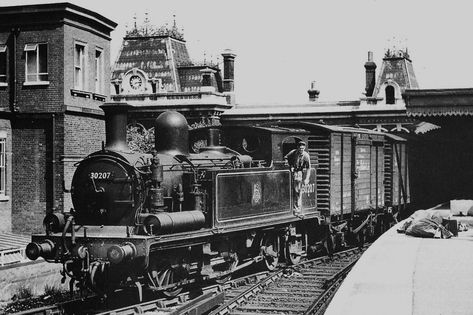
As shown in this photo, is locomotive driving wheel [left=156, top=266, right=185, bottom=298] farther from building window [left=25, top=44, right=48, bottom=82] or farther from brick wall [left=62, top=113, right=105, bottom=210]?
building window [left=25, top=44, right=48, bottom=82]

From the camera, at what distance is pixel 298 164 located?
13.3 metres

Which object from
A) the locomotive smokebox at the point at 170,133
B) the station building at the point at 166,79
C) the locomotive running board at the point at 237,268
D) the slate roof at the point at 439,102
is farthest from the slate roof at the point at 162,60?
the locomotive smokebox at the point at 170,133

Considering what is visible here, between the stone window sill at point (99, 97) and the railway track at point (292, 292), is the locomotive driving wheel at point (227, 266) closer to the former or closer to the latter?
the railway track at point (292, 292)

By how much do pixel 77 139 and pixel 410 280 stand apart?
13.3 meters

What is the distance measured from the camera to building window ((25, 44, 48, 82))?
20.2m

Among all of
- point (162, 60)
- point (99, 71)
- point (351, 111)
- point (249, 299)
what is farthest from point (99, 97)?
point (162, 60)

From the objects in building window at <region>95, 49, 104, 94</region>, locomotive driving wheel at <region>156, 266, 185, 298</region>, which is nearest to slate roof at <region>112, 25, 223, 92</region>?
building window at <region>95, 49, 104, 94</region>

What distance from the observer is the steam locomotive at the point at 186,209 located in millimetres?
9469

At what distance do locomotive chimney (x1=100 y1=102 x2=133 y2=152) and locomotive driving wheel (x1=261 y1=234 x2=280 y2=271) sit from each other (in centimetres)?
366

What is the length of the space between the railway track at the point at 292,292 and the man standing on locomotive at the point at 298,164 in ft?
4.44

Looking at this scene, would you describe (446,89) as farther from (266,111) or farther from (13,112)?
(266,111)

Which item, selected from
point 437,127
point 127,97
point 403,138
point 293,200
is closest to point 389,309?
point 293,200

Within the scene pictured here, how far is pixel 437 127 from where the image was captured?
2677 centimetres

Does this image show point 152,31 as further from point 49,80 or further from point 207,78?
point 49,80
